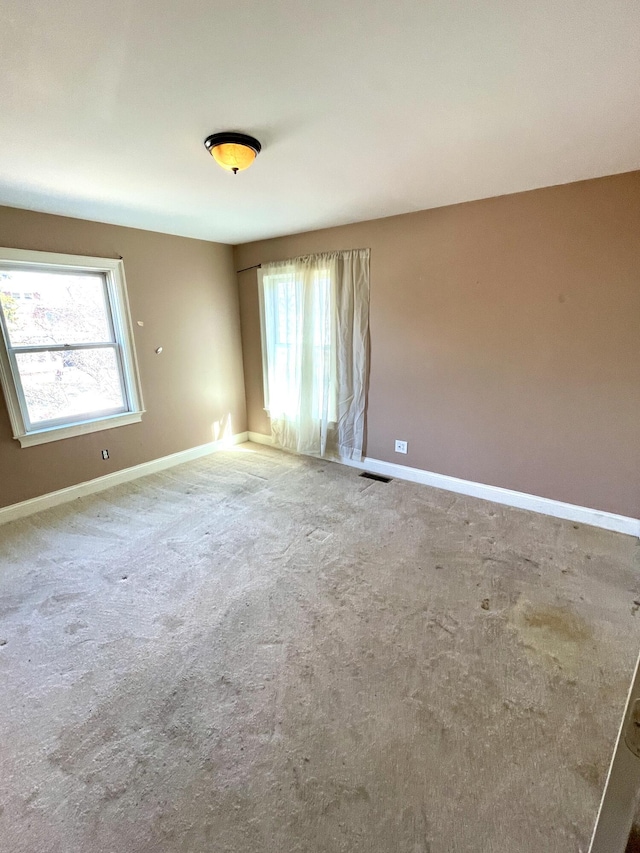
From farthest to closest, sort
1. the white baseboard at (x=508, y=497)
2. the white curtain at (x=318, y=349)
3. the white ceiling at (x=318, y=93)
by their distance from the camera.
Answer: the white curtain at (x=318, y=349) → the white baseboard at (x=508, y=497) → the white ceiling at (x=318, y=93)

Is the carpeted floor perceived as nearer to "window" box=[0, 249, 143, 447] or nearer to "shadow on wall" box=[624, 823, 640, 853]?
"shadow on wall" box=[624, 823, 640, 853]

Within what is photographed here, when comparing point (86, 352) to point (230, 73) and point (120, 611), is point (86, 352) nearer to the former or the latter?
point (120, 611)

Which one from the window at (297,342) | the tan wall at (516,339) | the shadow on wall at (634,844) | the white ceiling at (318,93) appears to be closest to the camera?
the shadow on wall at (634,844)

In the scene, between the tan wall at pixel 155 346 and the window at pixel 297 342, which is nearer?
the tan wall at pixel 155 346

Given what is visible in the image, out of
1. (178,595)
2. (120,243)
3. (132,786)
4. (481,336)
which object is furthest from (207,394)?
(132,786)

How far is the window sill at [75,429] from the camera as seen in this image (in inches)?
127

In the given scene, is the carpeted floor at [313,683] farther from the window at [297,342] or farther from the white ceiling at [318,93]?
the white ceiling at [318,93]

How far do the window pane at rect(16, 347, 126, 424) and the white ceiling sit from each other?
128cm

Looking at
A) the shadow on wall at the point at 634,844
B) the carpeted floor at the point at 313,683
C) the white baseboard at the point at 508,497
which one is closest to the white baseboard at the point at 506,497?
the white baseboard at the point at 508,497

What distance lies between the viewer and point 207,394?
4.65m

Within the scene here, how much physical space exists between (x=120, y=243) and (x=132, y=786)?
3.96m

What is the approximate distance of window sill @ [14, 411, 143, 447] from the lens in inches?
127

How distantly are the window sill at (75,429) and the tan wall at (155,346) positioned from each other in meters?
0.06

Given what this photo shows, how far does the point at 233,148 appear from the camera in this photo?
192 cm
